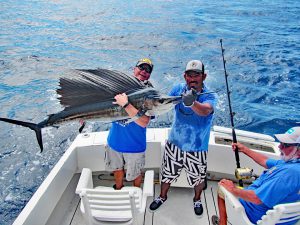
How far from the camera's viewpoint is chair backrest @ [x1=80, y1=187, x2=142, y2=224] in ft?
6.34

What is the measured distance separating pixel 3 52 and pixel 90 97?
11373 millimetres

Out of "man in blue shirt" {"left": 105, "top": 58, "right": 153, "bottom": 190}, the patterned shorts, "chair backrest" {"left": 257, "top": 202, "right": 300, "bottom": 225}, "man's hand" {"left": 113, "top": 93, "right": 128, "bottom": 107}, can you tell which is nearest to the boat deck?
the patterned shorts

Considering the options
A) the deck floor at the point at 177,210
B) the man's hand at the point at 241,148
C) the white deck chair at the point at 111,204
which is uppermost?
the man's hand at the point at 241,148

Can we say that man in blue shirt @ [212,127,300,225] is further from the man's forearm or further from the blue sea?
the blue sea

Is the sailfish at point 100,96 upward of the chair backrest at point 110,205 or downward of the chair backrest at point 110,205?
upward

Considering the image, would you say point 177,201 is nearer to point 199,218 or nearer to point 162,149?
point 199,218

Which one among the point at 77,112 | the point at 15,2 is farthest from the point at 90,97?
the point at 15,2

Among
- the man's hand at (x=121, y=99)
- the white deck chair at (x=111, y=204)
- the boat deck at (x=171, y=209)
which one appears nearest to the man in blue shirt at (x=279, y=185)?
the white deck chair at (x=111, y=204)

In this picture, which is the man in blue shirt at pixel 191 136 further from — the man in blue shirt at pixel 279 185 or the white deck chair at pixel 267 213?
the man in blue shirt at pixel 279 185

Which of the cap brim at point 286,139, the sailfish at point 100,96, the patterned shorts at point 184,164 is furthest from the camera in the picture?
the patterned shorts at point 184,164

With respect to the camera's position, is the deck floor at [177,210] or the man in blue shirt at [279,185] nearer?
the man in blue shirt at [279,185]

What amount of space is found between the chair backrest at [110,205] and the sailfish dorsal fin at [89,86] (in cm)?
56

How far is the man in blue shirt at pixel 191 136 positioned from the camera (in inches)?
91.3

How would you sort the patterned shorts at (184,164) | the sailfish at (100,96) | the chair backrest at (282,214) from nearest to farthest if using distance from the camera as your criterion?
the chair backrest at (282,214) < the sailfish at (100,96) < the patterned shorts at (184,164)
